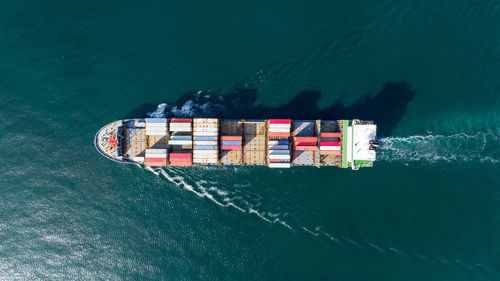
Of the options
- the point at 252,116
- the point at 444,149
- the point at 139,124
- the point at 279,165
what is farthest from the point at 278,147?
the point at 444,149

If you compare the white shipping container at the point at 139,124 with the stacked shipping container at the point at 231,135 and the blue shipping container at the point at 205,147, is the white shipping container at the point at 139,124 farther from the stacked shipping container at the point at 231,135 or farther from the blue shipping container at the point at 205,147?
the stacked shipping container at the point at 231,135

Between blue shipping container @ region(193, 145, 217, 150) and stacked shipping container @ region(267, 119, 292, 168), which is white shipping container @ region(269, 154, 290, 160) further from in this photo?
blue shipping container @ region(193, 145, 217, 150)

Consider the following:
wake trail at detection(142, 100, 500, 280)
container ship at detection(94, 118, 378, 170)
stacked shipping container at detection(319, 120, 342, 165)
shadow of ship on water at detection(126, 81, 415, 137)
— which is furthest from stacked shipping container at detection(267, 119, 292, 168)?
wake trail at detection(142, 100, 500, 280)

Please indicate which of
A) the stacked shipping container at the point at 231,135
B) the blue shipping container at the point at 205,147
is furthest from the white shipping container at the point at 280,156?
the blue shipping container at the point at 205,147

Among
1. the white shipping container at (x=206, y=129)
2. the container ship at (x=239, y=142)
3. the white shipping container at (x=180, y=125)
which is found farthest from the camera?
the white shipping container at (x=206, y=129)

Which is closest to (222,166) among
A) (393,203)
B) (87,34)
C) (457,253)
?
(393,203)

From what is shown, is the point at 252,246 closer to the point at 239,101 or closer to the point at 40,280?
the point at 239,101
